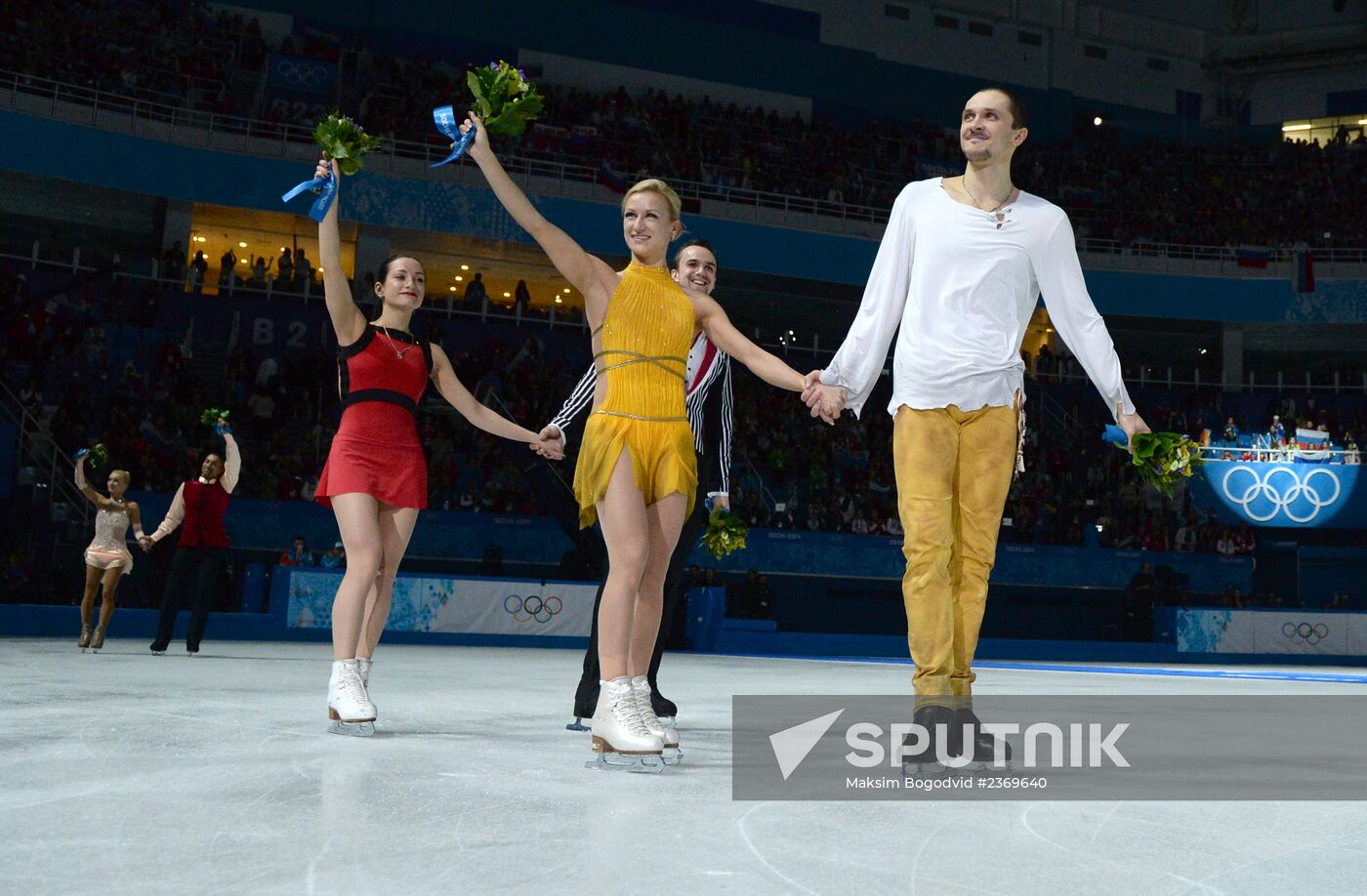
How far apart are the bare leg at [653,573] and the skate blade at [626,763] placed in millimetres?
271

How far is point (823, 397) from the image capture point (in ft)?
13.0

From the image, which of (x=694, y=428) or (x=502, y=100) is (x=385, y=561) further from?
(x=502, y=100)

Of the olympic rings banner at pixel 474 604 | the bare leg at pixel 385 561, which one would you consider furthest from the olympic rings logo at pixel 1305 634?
the bare leg at pixel 385 561

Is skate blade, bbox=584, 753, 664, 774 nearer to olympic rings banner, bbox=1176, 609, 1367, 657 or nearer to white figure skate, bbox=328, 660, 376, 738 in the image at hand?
white figure skate, bbox=328, 660, 376, 738

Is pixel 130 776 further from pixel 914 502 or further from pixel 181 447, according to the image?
pixel 181 447

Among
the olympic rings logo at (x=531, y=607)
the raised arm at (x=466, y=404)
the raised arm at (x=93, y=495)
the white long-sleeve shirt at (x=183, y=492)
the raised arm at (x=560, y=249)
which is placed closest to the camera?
the raised arm at (x=560, y=249)

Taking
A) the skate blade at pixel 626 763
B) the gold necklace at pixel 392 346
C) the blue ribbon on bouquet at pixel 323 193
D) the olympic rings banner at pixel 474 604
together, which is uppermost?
the blue ribbon on bouquet at pixel 323 193

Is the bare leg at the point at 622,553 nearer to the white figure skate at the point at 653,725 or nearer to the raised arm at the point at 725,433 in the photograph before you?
the white figure skate at the point at 653,725

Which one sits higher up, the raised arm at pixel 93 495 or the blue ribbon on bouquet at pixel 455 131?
the blue ribbon on bouquet at pixel 455 131

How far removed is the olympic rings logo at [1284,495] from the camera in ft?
77.1

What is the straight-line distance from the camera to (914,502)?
12.7 ft

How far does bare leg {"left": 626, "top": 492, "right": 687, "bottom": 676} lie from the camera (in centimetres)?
399

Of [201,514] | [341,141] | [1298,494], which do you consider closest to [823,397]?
[341,141]

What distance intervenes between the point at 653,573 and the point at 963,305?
4.32 feet
